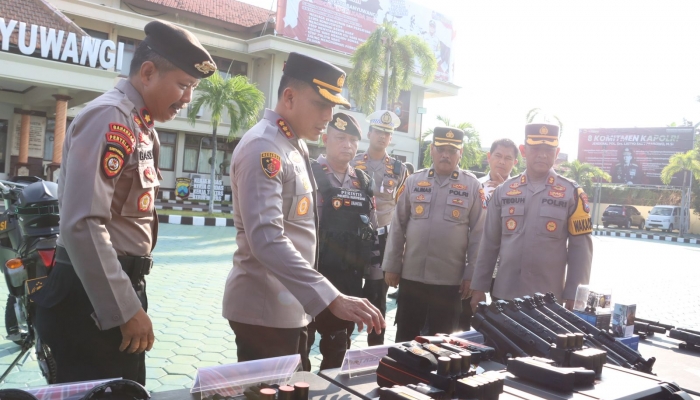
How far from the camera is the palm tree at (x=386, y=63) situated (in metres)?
20.7

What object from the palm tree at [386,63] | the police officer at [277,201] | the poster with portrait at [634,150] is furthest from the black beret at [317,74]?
the poster with portrait at [634,150]

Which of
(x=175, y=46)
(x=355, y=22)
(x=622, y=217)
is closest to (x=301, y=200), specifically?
(x=175, y=46)

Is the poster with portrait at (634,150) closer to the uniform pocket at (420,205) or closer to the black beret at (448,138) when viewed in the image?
the black beret at (448,138)

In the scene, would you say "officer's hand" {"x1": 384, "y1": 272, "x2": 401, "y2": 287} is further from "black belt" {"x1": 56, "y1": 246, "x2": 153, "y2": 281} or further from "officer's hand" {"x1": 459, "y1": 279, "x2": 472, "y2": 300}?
"black belt" {"x1": 56, "y1": 246, "x2": 153, "y2": 281}

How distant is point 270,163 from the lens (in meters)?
1.86

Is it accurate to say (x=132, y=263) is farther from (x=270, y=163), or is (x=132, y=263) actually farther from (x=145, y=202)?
(x=270, y=163)

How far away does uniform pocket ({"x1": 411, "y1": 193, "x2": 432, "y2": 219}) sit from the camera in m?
3.83

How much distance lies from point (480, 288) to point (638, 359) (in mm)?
1459

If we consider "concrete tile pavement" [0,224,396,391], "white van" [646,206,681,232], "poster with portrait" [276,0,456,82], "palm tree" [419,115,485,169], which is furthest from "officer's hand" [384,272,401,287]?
"white van" [646,206,681,232]

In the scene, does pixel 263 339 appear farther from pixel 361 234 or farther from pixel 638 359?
pixel 361 234

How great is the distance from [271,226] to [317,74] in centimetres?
64

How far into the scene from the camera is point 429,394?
121 centimetres

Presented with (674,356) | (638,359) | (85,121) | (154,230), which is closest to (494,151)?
(674,356)

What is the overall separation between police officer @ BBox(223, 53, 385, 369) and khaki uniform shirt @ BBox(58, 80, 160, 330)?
0.34 m
